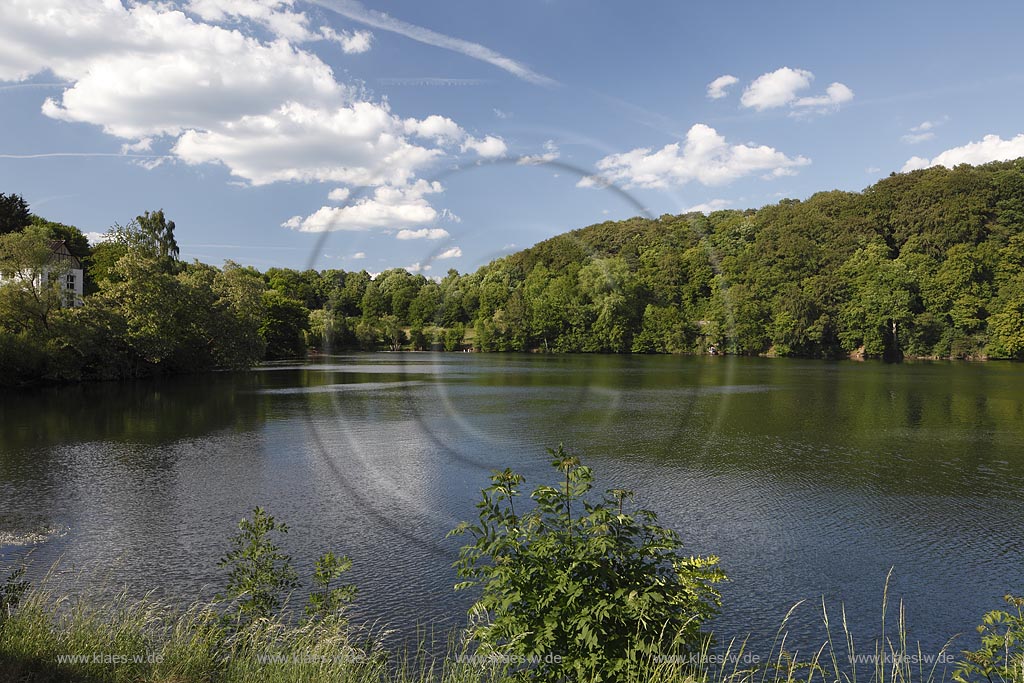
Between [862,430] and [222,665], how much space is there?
28.1m

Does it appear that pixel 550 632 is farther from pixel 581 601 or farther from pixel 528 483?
pixel 528 483

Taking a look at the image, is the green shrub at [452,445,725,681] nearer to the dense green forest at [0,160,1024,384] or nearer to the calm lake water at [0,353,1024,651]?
the calm lake water at [0,353,1024,651]

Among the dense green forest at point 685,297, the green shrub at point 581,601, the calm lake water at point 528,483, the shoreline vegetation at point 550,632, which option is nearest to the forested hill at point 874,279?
the dense green forest at point 685,297

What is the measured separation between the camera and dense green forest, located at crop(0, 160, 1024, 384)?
4419 cm

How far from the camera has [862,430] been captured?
28234 millimetres

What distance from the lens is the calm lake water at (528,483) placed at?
11.8 metres

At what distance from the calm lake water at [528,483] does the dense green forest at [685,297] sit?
700 cm

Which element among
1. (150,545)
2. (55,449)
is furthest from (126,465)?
(150,545)

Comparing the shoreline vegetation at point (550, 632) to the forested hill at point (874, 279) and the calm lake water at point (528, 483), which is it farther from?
the forested hill at point (874, 279)

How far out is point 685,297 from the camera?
218ft

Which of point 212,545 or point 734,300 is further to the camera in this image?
point 734,300

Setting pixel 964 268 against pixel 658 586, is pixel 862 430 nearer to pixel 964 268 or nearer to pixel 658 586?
pixel 658 586

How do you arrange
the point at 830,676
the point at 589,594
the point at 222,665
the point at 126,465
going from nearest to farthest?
the point at 589,594 < the point at 222,665 < the point at 830,676 < the point at 126,465

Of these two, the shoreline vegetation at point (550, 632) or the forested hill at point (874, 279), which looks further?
the forested hill at point (874, 279)
